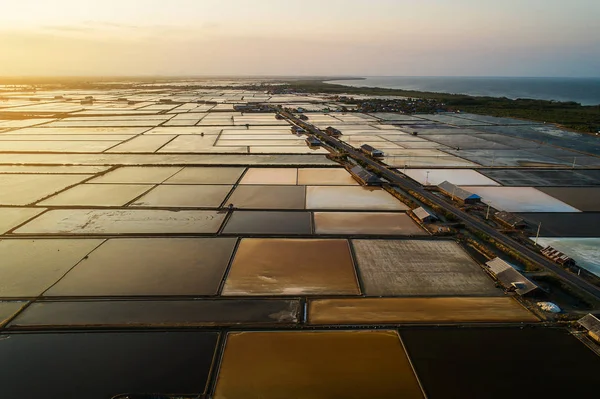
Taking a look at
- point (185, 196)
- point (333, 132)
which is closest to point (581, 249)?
point (185, 196)

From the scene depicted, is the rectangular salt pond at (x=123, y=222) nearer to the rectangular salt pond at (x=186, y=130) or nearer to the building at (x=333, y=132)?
the rectangular salt pond at (x=186, y=130)

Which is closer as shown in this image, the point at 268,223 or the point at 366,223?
the point at 268,223

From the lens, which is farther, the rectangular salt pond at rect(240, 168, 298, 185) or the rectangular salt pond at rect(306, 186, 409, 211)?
the rectangular salt pond at rect(240, 168, 298, 185)

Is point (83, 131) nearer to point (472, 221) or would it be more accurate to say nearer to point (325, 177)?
point (325, 177)

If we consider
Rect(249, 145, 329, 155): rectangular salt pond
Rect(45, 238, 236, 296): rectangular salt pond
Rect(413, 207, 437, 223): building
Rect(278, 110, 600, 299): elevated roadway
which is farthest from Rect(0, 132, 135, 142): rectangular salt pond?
Rect(413, 207, 437, 223): building

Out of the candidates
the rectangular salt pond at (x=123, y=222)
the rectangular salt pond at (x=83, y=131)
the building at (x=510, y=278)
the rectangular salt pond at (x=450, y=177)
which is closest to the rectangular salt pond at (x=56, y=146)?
the rectangular salt pond at (x=83, y=131)

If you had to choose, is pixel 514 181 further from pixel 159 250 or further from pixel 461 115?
pixel 461 115

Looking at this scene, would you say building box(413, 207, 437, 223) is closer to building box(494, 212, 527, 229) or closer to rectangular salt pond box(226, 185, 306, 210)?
building box(494, 212, 527, 229)
